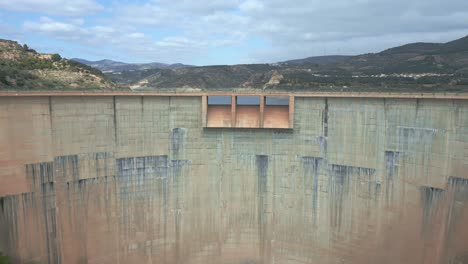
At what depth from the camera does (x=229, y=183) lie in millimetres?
19250

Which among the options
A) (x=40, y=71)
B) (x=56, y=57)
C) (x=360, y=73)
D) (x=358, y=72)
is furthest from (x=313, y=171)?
(x=358, y=72)

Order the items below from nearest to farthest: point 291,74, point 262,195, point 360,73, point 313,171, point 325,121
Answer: point 325,121
point 313,171
point 262,195
point 291,74
point 360,73

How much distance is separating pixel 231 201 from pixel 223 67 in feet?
266

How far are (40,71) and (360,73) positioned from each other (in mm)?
62748

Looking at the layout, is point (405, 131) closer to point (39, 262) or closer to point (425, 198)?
point (425, 198)

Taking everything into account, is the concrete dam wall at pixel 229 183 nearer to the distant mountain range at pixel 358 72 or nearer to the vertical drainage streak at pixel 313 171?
the vertical drainage streak at pixel 313 171

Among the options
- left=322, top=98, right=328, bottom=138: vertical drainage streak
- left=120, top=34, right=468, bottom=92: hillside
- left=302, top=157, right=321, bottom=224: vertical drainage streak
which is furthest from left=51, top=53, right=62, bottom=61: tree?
left=322, top=98, right=328, bottom=138: vertical drainage streak

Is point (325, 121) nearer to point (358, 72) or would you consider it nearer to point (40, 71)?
point (40, 71)

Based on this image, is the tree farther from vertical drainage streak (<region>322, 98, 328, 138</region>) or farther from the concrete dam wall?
vertical drainage streak (<region>322, 98, 328, 138</region>)

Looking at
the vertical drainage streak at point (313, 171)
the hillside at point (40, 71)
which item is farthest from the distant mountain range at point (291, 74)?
the vertical drainage streak at point (313, 171)

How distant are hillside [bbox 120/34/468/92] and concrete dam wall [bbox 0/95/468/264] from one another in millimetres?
27939

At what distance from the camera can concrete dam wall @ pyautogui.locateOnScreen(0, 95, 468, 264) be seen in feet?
49.1

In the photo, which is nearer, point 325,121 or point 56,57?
point 325,121

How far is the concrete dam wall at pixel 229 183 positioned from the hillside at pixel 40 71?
16472mm
